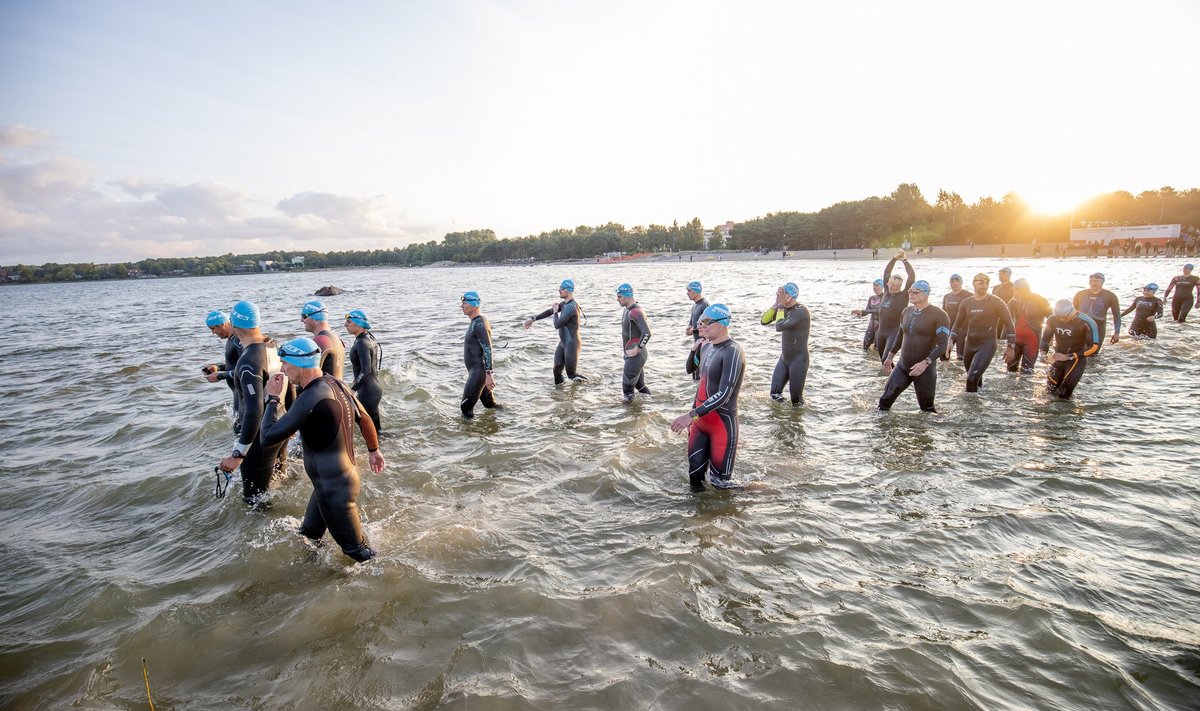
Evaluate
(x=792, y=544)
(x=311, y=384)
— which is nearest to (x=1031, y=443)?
(x=792, y=544)

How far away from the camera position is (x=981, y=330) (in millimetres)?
10641

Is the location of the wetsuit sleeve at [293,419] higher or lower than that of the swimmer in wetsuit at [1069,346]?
higher

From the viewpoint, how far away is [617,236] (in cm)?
17912

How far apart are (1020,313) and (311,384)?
48.5 feet

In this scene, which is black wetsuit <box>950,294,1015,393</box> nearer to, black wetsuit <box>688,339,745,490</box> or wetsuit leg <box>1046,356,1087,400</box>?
wetsuit leg <box>1046,356,1087,400</box>

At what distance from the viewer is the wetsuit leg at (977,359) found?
1067 cm

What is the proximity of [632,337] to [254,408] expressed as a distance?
22.0 ft

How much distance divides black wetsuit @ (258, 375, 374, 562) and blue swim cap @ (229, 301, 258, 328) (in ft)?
7.40

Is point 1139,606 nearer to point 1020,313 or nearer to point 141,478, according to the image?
point 1020,313

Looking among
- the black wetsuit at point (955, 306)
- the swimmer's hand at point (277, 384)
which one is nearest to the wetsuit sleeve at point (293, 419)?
the swimmer's hand at point (277, 384)

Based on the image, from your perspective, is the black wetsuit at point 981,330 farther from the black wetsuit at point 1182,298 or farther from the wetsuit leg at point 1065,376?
the black wetsuit at point 1182,298

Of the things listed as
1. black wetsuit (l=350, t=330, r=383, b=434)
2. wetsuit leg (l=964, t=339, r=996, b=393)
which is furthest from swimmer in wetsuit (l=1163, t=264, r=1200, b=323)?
black wetsuit (l=350, t=330, r=383, b=434)

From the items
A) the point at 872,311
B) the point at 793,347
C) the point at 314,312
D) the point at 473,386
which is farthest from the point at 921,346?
the point at 314,312

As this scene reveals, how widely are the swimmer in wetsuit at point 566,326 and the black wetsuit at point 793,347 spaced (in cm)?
405
